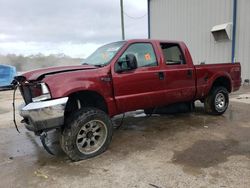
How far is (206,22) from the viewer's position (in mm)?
14781

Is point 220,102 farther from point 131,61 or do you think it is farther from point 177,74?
point 131,61

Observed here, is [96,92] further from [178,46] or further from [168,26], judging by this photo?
[168,26]

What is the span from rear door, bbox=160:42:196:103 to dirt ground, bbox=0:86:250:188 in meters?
0.73

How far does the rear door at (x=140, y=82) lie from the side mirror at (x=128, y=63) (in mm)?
73

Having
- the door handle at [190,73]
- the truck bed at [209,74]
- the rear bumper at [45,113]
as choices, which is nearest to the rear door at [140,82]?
the door handle at [190,73]

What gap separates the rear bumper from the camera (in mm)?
3580

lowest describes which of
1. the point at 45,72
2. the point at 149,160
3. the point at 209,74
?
the point at 149,160

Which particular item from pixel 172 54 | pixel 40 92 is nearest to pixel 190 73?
pixel 172 54

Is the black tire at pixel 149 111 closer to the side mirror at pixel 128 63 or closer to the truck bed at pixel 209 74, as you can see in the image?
the truck bed at pixel 209 74

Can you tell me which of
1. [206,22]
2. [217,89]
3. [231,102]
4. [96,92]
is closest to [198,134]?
[217,89]

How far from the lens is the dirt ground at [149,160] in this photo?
3271mm

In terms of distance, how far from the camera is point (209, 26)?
14.7m

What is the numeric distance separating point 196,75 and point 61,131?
3366 mm

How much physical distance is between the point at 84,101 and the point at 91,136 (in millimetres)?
686
